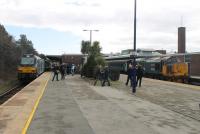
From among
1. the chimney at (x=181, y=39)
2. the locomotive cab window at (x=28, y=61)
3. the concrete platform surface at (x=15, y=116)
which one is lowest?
the concrete platform surface at (x=15, y=116)

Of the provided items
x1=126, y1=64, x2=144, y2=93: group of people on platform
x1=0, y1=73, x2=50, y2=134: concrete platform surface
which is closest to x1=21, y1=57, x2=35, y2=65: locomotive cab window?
x1=126, y1=64, x2=144, y2=93: group of people on platform

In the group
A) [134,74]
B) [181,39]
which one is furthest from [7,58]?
[181,39]

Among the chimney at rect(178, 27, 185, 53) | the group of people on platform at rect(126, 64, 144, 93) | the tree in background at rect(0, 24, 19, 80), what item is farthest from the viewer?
the chimney at rect(178, 27, 185, 53)

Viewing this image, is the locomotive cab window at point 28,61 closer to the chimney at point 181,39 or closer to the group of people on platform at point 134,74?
the group of people on platform at point 134,74

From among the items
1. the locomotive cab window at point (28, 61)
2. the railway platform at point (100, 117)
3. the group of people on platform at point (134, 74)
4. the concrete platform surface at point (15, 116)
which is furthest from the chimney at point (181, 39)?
the concrete platform surface at point (15, 116)

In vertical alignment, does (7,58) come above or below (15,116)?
above

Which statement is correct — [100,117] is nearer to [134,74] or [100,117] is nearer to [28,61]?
[134,74]

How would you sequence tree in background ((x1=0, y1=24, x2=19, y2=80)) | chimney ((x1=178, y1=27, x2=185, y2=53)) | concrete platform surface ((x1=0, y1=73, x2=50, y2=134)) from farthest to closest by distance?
chimney ((x1=178, y1=27, x2=185, y2=53))
tree in background ((x1=0, y1=24, x2=19, y2=80))
concrete platform surface ((x1=0, y1=73, x2=50, y2=134))

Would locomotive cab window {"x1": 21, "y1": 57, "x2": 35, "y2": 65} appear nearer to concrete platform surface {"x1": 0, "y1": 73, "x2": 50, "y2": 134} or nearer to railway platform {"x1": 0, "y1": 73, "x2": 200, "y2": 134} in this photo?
railway platform {"x1": 0, "y1": 73, "x2": 200, "y2": 134}

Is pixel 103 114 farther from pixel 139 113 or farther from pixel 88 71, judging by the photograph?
pixel 88 71

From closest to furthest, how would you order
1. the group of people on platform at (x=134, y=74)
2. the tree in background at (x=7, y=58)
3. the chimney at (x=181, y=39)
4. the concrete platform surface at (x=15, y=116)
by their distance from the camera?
the concrete platform surface at (x=15, y=116) → the group of people on platform at (x=134, y=74) → the tree in background at (x=7, y=58) → the chimney at (x=181, y=39)

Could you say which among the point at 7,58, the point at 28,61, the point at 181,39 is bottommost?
the point at 28,61

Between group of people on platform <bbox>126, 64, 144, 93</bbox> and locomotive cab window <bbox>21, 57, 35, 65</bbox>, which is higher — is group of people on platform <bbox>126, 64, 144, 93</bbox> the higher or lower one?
the lower one

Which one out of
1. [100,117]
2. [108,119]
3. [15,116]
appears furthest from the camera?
[15,116]
